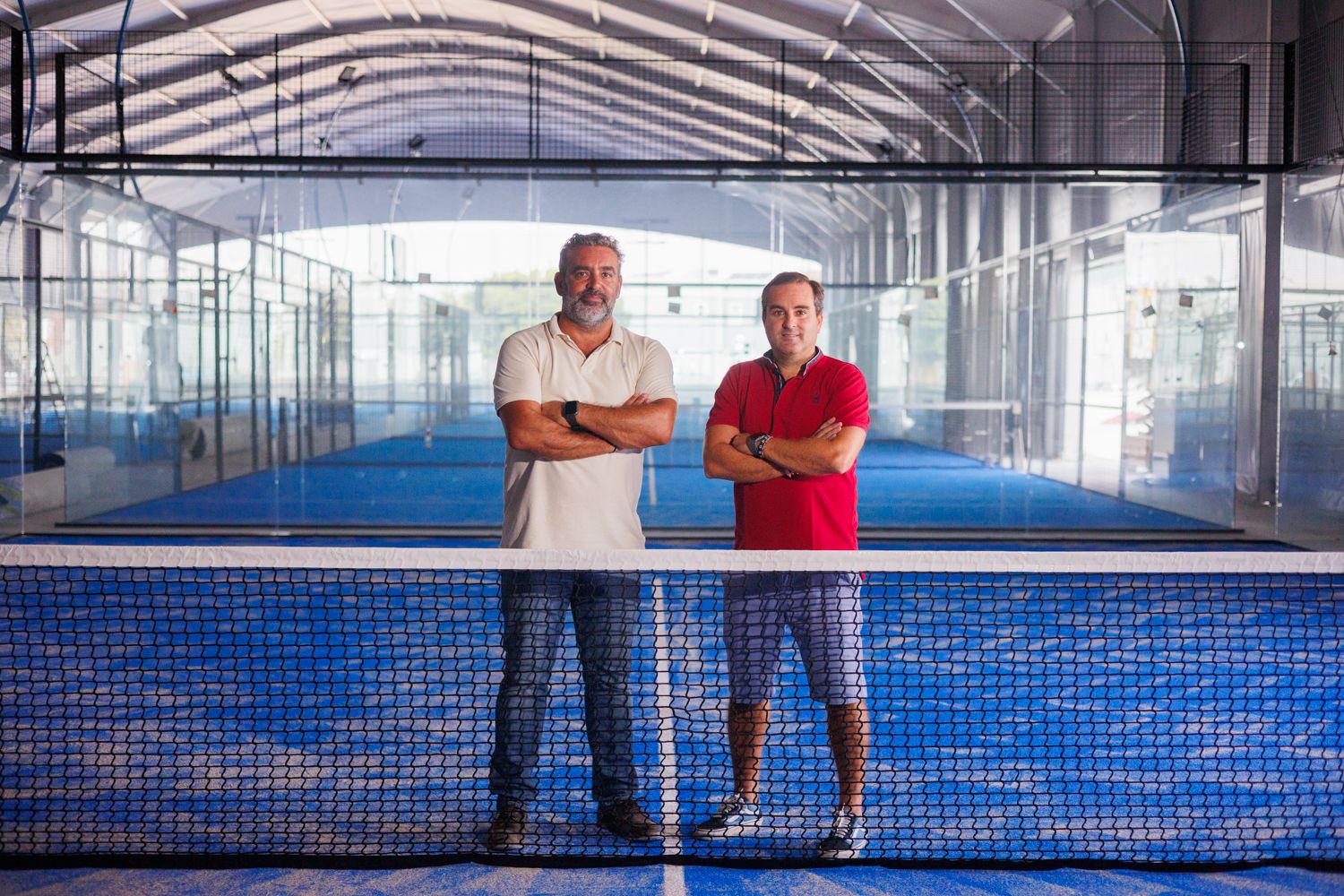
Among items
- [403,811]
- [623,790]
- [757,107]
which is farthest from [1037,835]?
[757,107]

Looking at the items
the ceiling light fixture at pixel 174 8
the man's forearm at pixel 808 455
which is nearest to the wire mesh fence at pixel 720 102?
the ceiling light fixture at pixel 174 8

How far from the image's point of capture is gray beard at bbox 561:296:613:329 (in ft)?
11.9

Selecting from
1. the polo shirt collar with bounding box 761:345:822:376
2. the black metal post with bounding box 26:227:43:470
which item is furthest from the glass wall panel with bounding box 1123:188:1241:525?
the black metal post with bounding box 26:227:43:470

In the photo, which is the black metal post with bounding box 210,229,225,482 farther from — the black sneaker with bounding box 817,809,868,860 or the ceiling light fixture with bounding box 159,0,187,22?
the black sneaker with bounding box 817,809,868,860

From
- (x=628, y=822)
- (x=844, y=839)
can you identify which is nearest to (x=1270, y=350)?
(x=844, y=839)

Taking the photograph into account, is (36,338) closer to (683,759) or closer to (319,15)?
(319,15)

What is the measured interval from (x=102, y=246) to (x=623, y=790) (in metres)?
9.02

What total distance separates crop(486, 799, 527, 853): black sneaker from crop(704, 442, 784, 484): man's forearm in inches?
45.0

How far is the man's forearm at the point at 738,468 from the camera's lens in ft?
11.5

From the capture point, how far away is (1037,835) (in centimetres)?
359

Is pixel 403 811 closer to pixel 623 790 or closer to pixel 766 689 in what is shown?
pixel 623 790

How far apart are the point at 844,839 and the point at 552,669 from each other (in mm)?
979

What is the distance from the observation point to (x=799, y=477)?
11.7 ft

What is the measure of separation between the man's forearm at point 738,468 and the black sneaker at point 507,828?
3.75 feet
